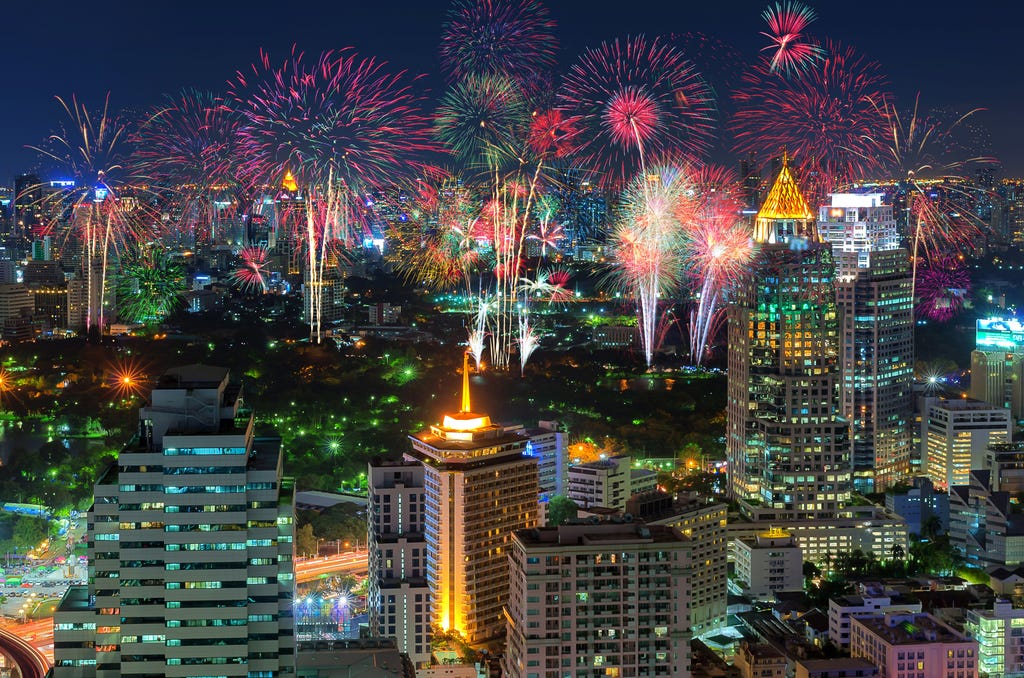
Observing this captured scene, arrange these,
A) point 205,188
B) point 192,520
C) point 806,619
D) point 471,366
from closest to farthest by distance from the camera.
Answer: point 192,520 < point 806,619 < point 471,366 < point 205,188

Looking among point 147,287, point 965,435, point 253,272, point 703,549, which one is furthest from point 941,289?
point 147,287

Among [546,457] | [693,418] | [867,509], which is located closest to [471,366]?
[693,418]

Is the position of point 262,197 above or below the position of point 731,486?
above

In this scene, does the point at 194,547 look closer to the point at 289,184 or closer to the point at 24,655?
the point at 24,655

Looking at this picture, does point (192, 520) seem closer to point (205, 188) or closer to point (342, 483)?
point (342, 483)

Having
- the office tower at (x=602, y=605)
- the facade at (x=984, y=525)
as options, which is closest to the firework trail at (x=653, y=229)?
the facade at (x=984, y=525)

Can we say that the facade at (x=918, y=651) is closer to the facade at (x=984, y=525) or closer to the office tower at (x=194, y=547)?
the facade at (x=984, y=525)

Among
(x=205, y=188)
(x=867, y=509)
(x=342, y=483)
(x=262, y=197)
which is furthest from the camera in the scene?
(x=262, y=197)

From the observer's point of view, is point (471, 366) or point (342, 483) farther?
point (471, 366)
